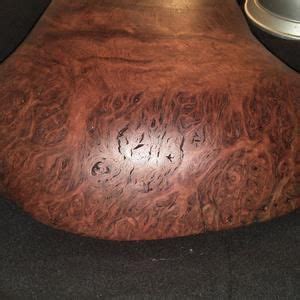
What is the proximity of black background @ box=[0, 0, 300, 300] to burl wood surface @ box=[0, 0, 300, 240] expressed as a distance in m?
0.11

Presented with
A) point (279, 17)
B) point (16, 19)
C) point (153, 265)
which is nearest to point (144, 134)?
point (153, 265)

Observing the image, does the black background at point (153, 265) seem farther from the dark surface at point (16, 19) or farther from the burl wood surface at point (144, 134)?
the dark surface at point (16, 19)

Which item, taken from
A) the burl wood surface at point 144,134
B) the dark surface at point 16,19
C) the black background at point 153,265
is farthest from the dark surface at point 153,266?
the dark surface at point 16,19

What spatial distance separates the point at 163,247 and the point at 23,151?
1.10 feet

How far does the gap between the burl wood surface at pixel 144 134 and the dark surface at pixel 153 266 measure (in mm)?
108

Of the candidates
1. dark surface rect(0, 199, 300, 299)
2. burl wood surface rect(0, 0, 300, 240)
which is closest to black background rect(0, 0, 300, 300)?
dark surface rect(0, 199, 300, 299)

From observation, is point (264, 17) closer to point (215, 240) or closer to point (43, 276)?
point (215, 240)

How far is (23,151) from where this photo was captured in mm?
965

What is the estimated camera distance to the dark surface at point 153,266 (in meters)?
1.01

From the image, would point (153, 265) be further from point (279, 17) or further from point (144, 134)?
point (279, 17)

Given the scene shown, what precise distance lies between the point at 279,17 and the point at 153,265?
968mm

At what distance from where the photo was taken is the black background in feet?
3.33

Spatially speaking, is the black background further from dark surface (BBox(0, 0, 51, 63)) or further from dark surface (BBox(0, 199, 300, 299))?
dark surface (BBox(0, 0, 51, 63))

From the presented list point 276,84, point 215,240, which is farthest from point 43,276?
point 276,84
